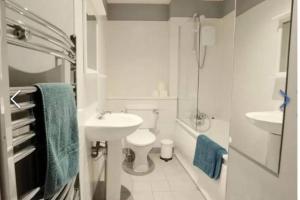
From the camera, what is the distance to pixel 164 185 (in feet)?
7.27

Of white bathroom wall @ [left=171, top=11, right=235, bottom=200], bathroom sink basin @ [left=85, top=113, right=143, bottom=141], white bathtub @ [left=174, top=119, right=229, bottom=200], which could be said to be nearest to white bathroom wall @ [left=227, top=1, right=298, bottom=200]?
white bathtub @ [left=174, top=119, right=229, bottom=200]

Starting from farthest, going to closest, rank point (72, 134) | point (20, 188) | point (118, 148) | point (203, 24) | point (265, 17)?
1. point (203, 24)
2. point (118, 148)
3. point (265, 17)
4. point (72, 134)
5. point (20, 188)

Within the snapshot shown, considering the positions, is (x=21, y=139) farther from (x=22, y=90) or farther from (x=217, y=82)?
(x=217, y=82)

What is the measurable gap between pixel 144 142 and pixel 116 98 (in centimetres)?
101

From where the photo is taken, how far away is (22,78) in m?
0.67

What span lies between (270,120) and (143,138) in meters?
1.65

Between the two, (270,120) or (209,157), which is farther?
(209,157)

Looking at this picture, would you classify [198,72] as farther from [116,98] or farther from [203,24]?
→ [116,98]

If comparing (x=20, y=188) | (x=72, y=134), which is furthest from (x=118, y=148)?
(x=20, y=188)

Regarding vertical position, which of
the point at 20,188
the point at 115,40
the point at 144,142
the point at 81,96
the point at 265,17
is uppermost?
the point at 115,40

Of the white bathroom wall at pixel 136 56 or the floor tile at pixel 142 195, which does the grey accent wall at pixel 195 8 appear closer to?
the white bathroom wall at pixel 136 56

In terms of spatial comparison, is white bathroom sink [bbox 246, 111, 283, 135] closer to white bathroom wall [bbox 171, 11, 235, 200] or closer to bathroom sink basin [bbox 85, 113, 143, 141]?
bathroom sink basin [bbox 85, 113, 143, 141]

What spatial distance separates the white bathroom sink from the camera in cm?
99

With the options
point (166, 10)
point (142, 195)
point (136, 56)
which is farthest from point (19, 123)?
point (166, 10)
